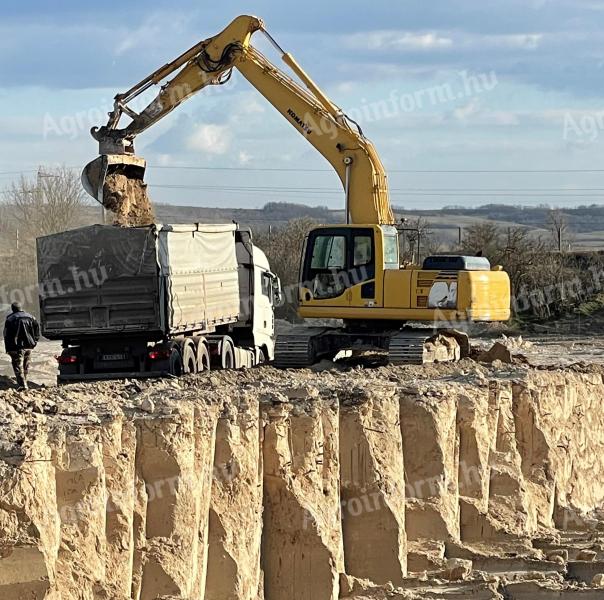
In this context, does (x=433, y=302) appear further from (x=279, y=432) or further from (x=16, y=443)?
(x=16, y=443)

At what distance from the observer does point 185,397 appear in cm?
1145

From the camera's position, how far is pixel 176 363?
1942 centimetres

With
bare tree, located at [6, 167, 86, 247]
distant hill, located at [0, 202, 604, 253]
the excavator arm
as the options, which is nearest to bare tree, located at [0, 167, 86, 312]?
bare tree, located at [6, 167, 86, 247]

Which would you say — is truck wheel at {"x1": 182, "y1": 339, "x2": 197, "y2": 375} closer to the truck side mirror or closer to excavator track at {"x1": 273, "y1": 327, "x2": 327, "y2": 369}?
excavator track at {"x1": 273, "y1": 327, "x2": 327, "y2": 369}

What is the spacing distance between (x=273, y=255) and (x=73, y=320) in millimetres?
21971

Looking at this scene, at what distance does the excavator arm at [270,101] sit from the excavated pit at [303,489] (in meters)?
4.81

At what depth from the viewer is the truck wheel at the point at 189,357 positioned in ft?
64.4

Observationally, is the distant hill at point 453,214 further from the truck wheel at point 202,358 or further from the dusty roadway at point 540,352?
the truck wheel at point 202,358

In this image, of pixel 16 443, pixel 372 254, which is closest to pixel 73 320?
pixel 372 254

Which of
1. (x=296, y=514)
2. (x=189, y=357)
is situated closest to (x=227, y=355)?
(x=189, y=357)

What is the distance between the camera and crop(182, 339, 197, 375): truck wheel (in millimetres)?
19625

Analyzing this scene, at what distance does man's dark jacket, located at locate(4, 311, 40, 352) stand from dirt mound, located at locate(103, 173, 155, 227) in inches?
112

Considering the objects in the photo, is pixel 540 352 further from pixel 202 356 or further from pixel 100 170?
pixel 100 170

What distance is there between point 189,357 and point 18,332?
2831 millimetres
